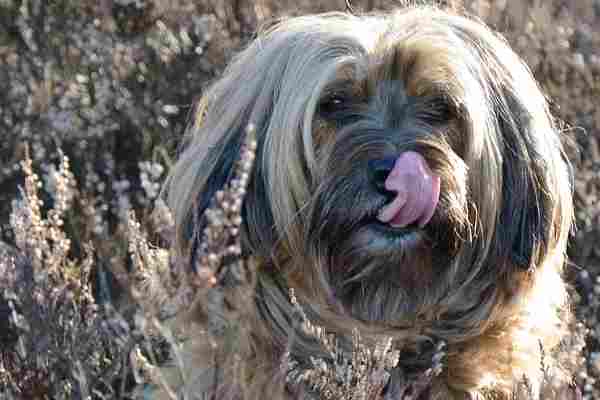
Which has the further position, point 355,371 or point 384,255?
point 384,255

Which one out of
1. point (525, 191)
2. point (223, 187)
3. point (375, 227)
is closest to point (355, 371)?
point (375, 227)

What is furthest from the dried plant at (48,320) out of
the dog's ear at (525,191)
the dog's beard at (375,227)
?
the dog's ear at (525,191)

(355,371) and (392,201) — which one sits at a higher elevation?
(392,201)

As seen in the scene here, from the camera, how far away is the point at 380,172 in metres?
3.48

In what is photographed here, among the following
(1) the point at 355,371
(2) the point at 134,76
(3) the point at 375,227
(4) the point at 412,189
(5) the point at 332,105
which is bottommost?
(2) the point at 134,76

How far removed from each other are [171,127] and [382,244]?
2435mm

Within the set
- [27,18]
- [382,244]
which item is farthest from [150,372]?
[27,18]

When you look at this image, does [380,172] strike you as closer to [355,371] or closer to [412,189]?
[412,189]

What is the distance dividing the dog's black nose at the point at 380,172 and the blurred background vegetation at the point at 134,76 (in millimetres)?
2142

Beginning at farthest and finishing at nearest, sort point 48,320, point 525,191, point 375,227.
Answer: point 525,191
point 48,320
point 375,227

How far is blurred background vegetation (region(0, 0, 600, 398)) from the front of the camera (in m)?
5.67

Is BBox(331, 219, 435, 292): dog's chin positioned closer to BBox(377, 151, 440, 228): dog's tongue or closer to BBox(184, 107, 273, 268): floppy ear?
BBox(377, 151, 440, 228): dog's tongue

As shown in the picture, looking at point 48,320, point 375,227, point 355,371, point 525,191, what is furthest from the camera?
point 525,191

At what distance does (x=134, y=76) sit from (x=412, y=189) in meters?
2.70
